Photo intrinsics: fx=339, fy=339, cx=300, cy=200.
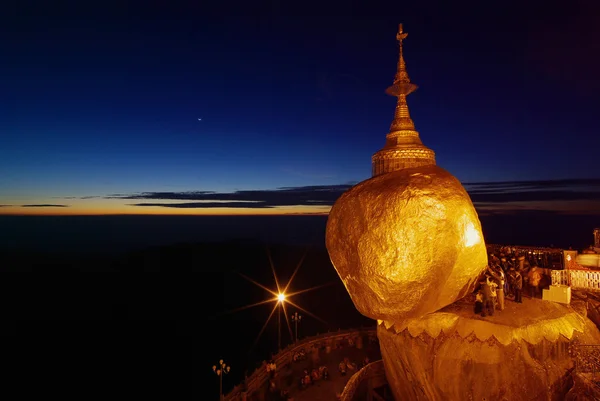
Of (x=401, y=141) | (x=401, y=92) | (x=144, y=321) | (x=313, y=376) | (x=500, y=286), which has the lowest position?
(x=144, y=321)

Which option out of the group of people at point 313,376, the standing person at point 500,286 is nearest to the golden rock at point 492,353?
the standing person at point 500,286


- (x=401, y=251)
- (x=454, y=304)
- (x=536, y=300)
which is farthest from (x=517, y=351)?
(x=401, y=251)

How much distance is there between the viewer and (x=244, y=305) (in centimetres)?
5075

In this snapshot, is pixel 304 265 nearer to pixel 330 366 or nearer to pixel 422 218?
pixel 330 366

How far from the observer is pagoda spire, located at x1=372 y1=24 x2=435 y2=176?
22.6 metres

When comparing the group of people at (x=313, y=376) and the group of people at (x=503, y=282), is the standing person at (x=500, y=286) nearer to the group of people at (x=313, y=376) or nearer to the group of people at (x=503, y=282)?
the group of people at (x=503, y=282)

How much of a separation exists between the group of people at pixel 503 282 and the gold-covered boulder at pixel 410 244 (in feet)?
1.50

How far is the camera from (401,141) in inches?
906

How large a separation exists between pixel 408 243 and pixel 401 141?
1563 cm

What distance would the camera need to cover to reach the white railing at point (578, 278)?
10875mm

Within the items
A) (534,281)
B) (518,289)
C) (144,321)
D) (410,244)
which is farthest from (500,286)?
(144,321)

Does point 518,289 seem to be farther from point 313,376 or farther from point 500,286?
point 313,376

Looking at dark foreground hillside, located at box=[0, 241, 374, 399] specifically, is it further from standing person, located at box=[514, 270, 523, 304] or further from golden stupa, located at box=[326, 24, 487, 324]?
standing person, located at box=[514, 270, 523, 304]

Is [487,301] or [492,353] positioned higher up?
[487,301]
